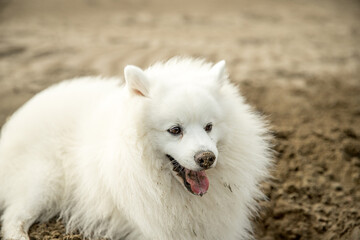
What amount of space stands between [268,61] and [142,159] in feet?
16.0

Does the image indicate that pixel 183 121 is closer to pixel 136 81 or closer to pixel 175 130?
pixel 175 130

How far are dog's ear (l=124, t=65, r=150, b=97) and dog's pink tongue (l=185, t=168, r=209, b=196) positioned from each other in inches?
25.9

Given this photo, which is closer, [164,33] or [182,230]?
[182,230]

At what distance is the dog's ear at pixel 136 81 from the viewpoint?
2405 mm

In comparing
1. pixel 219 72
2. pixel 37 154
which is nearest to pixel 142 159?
pixel 219 72

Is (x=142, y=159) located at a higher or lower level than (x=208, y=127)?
lower

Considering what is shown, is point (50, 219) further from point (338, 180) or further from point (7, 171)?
point (338, 180)

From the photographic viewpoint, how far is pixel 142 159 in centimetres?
251

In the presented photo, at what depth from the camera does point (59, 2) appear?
1002 cm

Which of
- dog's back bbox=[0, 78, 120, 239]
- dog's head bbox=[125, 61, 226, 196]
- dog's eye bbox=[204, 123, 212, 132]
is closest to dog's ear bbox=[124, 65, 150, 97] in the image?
dog's head bbox=[125, 61, 226, 196]

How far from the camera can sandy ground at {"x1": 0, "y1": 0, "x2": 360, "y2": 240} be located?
367 cm

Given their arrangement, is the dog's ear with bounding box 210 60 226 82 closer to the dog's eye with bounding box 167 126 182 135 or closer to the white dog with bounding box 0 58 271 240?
the white dog with bounding box 0 58 271 240

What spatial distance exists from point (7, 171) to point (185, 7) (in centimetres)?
825

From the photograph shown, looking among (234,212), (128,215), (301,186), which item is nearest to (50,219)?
(128,215)
